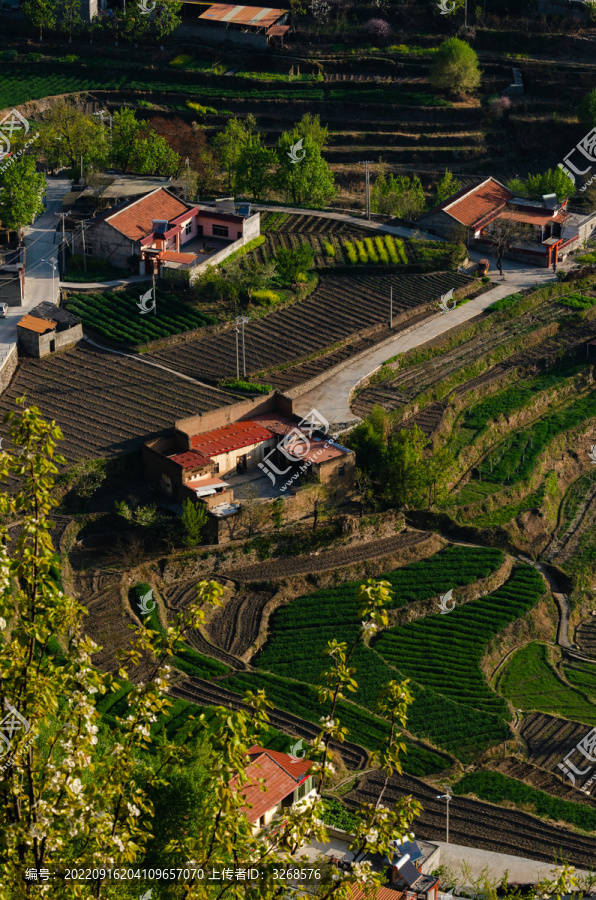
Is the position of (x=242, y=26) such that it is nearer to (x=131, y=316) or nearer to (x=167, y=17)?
(x=167, y=17)

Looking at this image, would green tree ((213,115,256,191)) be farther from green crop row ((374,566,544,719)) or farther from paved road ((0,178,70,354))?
green crop row ((374,566,544,719))

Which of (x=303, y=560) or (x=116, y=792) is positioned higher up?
(x=116, y=792)

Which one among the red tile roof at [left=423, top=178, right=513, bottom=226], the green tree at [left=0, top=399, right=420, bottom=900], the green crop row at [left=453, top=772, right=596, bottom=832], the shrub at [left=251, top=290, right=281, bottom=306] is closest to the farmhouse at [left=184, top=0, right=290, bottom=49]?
the red tile roof at [left=423, top=178, right=513, bottom=226]

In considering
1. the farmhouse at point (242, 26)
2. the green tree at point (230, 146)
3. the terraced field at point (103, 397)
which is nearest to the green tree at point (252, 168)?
the green tree at point (230, 146)

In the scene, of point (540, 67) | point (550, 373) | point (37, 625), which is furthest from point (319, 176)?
point (37, 625)

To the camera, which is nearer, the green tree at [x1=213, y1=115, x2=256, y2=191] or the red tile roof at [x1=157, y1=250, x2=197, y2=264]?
the red tile roof at [x1=157, y1=250, x2=197, y2=264]

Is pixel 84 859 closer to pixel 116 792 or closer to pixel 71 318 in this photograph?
pixel 116 792

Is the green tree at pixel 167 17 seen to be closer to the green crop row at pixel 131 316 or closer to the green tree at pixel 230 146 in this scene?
the green tree at pixel 230 146
